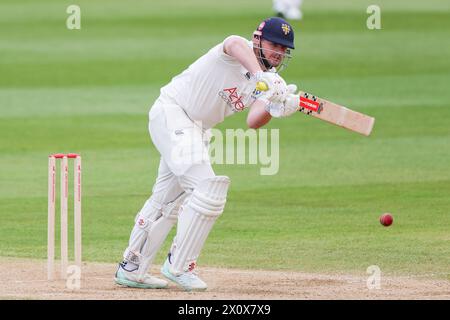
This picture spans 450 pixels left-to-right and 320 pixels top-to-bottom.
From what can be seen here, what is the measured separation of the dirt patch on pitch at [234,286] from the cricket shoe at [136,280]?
0.06 meters

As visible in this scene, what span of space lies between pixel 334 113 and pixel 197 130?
886 millimetres

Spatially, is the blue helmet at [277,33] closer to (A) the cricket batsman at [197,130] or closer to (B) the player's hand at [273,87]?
(A) the cricket batsman at [197,130]

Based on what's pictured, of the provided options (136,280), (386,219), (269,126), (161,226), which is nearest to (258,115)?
(161,226)

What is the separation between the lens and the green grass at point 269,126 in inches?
391

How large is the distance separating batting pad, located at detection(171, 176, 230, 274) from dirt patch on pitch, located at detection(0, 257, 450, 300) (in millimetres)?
344

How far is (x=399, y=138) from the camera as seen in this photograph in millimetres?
14938

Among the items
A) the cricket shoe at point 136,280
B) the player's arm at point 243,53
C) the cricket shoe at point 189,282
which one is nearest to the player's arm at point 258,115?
the player's arm at point 243,53

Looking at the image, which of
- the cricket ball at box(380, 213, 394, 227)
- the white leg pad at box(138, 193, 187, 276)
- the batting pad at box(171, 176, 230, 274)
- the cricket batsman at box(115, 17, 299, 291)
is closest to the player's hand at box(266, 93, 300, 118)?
the cricket batsman at box(115, 17, 299, 291)

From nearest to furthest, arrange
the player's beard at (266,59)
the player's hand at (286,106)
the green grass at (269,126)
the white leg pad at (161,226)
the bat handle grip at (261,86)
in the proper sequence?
the bat handle grip at (261,86)
the player's hand at (286,106)
the player's beard at (266,59)
the white leg pad at (161,226)
the green grass at (269,126)

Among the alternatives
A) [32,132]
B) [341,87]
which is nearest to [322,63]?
[341,87]

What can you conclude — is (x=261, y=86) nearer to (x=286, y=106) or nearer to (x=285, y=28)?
(x=286, y=106)

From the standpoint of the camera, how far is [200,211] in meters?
7.49

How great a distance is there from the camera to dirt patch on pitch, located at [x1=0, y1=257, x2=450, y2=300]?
7.52 metres

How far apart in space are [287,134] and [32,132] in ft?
10.4
